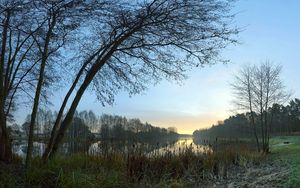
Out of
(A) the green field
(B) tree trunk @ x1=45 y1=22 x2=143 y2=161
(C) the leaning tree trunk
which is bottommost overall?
(A) the green field

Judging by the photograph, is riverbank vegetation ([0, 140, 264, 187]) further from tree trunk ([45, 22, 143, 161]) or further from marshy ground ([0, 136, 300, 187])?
tree trunk ([45, 22, 143, 161])

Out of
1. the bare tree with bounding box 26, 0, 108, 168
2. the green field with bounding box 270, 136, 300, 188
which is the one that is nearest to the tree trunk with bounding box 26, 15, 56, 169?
the bare tree with bounding box 26, 0, 108, 168

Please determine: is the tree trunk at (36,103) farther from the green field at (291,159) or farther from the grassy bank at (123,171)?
the green field at (291,159)

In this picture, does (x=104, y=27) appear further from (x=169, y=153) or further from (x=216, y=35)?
(x=169, y=153)

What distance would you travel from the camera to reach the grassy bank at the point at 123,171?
352 inches

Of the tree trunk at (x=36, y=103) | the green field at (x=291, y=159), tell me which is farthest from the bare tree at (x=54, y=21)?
the green field at (x=291, y=159)

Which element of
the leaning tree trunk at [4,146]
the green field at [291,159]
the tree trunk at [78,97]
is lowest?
the green field at [291,159]

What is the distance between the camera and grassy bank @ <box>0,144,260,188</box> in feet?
29.4

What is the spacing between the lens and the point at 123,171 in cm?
1085

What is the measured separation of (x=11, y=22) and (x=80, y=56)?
3.43m

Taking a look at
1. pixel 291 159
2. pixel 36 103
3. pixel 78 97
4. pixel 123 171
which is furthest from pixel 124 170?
pixel 291 159

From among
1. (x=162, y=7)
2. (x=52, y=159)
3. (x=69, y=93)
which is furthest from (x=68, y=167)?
(x=162, y=7)

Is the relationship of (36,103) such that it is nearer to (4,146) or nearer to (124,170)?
(4,146)

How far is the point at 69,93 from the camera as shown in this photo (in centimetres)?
1264
